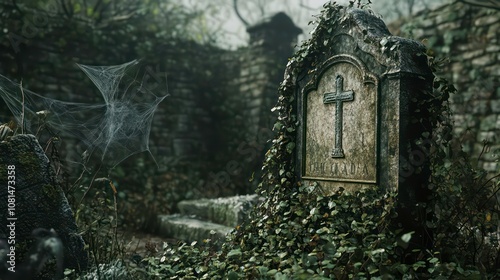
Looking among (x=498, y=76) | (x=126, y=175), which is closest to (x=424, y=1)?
(x=498, y=76)

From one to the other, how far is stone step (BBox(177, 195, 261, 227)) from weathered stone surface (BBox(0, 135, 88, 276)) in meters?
1.99

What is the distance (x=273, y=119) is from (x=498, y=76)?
3257 mm

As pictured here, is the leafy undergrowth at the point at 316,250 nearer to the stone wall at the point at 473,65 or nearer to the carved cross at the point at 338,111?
the carved cross at the point at 338,111

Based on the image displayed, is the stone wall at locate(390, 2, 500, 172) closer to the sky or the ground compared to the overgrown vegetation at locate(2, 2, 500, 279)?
closer to the sky

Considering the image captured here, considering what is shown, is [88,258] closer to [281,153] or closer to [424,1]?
[281,153]

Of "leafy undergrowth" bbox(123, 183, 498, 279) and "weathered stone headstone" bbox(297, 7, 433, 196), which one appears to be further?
"weathered stone headstone" bbox(297, 7, 433, 196)

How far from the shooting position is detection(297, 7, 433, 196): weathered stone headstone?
3150 mm

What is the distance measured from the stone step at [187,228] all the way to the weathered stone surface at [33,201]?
170 centimetres

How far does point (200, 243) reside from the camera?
16.2 ft

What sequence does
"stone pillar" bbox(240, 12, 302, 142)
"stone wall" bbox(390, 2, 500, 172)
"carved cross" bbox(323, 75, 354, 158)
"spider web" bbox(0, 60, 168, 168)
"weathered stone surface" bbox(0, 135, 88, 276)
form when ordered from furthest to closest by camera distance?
"stone pillar" bbox(240, 12, 302, 142) < "stone wall" bbox(390, 2, 500, 172) < "spider web" bbox(0, 60, 168, 168) < "carved cross" bbox(323, 75, 354, 158) < "weathered stone surface" bbox(0, 135, 88, 276)

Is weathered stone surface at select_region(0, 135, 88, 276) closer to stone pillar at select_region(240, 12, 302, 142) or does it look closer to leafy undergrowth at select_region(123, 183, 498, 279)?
leafy undergrowth at select_region(123, 183, 498, 279)

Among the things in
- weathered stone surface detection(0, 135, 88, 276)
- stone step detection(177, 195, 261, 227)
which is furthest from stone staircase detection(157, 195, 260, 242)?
weathered stone surface detection(0, 135, 88, 276)

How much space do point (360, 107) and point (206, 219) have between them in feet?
9.92

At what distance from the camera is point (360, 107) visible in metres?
3.43
